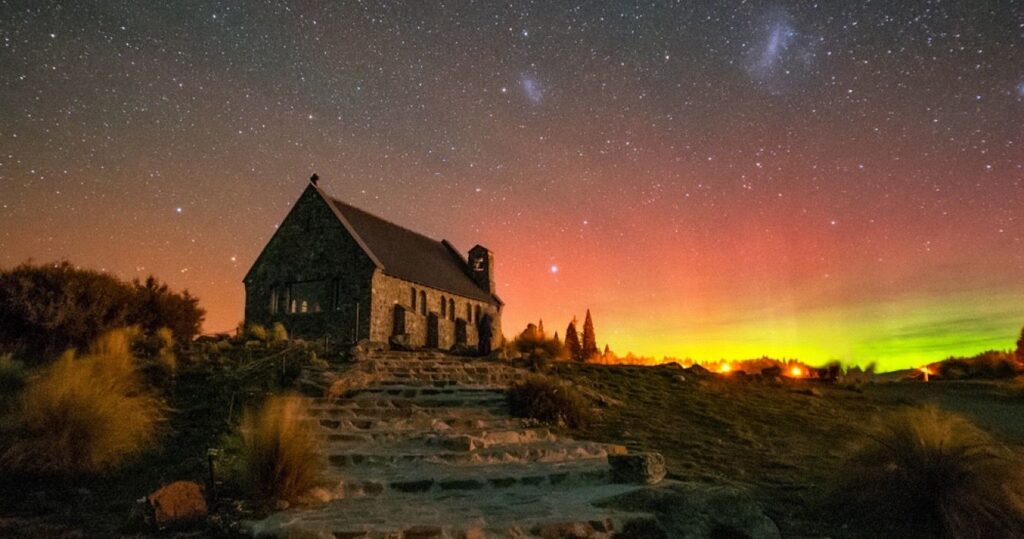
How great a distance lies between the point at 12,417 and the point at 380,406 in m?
5.85

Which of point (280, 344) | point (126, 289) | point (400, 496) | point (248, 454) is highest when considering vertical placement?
point (126, 289)

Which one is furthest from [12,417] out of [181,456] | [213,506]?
[213,506]

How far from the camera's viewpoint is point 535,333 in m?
25.3

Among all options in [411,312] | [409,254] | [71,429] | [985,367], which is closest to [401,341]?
[411,312]

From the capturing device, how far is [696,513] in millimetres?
5938

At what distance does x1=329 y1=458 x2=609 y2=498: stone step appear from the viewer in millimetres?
7137

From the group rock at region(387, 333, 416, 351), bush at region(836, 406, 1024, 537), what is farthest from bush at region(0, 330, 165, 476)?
rock at region(387, 333, 416, 351)

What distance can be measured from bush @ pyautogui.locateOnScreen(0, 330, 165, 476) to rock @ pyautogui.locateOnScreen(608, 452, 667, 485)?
675cm

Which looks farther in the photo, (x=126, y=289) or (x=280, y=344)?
(x=126, y=289)

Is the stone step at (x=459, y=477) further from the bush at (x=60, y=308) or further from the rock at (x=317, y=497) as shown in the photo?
the bush at (x=60, y=308)

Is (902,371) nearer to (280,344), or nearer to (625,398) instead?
(625,398)

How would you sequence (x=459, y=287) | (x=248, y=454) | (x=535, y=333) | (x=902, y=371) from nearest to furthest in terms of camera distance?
(x=248, y=454) → (x=535, y=333) → (x=902, y=371) → (x=459, y=287)

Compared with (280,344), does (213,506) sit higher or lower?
lower

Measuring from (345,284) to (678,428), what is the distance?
1844 cm
